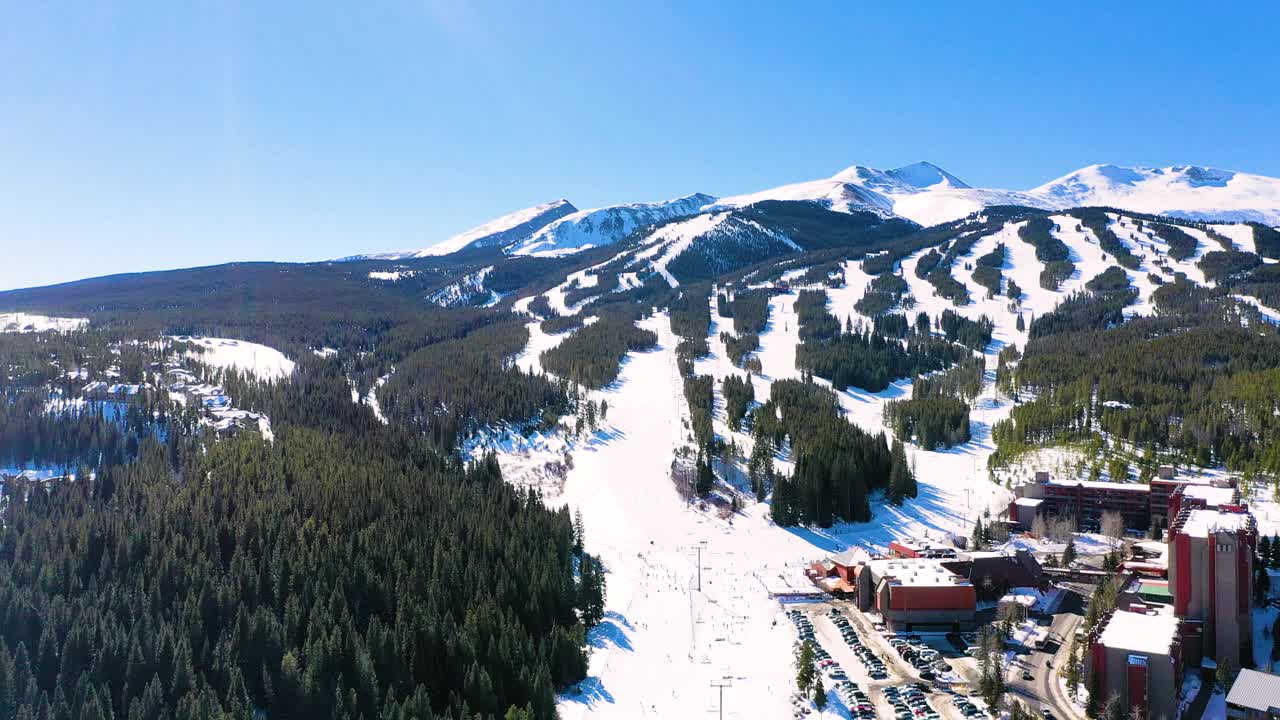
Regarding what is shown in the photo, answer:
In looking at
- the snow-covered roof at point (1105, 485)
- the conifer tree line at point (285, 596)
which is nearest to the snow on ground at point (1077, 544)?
the snow-covered roof at point (1105, 485)

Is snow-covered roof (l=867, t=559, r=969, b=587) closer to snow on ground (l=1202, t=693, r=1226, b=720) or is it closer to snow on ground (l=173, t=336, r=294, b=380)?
snow on ground (l=1202, t=693, r=1226, b=720)

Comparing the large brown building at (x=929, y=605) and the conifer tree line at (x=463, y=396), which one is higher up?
the conifer tree line at (x=463, y=396)

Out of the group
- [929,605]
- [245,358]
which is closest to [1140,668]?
[929,605]

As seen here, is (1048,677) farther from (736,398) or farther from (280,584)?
(736,398)

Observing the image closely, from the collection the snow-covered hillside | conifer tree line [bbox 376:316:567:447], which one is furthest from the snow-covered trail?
conifer tree line [bbox 376:316:567:447]

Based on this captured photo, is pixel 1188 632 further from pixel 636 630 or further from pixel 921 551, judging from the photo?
pixel 636 630

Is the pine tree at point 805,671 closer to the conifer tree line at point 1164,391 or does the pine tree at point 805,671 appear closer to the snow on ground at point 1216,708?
the snow on ground at point 1216,708
